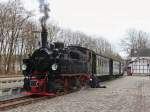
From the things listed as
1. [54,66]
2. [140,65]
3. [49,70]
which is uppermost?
[140,65]

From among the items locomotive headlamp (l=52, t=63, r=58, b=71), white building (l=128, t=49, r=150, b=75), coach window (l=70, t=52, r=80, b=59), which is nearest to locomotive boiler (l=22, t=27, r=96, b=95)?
locomotive headlamp (l=52, t=63, r=58, b=71)

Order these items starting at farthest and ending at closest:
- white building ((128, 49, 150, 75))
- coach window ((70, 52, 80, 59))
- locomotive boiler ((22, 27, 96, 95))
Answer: white building ((128, 49, 150, 75)), coach window ((70, 52, 80, 59)), locomotive boiler ((22, 27, 96, 95))

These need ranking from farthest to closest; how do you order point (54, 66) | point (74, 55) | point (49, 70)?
point (74, 55), point (49, 70), point (54, 66)

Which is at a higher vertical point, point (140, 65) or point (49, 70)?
point (140, 65)

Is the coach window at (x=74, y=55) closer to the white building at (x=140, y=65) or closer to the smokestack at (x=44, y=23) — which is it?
the smokestack at (x=44, y=23)

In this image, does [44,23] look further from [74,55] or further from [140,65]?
[140,65]

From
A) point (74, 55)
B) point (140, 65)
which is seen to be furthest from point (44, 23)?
point (140, 65)

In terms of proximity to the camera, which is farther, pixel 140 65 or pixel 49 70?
pixel 140 65

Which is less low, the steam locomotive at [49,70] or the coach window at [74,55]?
the coach window at [74,55]

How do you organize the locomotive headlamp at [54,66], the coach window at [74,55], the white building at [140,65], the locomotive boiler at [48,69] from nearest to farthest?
1. the locomotive boiler at [48,69]
2. the locomotive headlamp at [54,66]
3. the coach window at [74,55]
4. the white building at [140,65]

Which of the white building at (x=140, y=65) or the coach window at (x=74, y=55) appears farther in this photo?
the white building at (x=140, y=65)

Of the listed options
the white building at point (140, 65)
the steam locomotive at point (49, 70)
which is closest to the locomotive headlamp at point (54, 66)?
the steam locomotive at point (49, 70)

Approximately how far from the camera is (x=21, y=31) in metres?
68.4

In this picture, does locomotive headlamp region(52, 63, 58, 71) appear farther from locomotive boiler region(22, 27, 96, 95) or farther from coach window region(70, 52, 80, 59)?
coach window region(70, 52, 80, 59)
